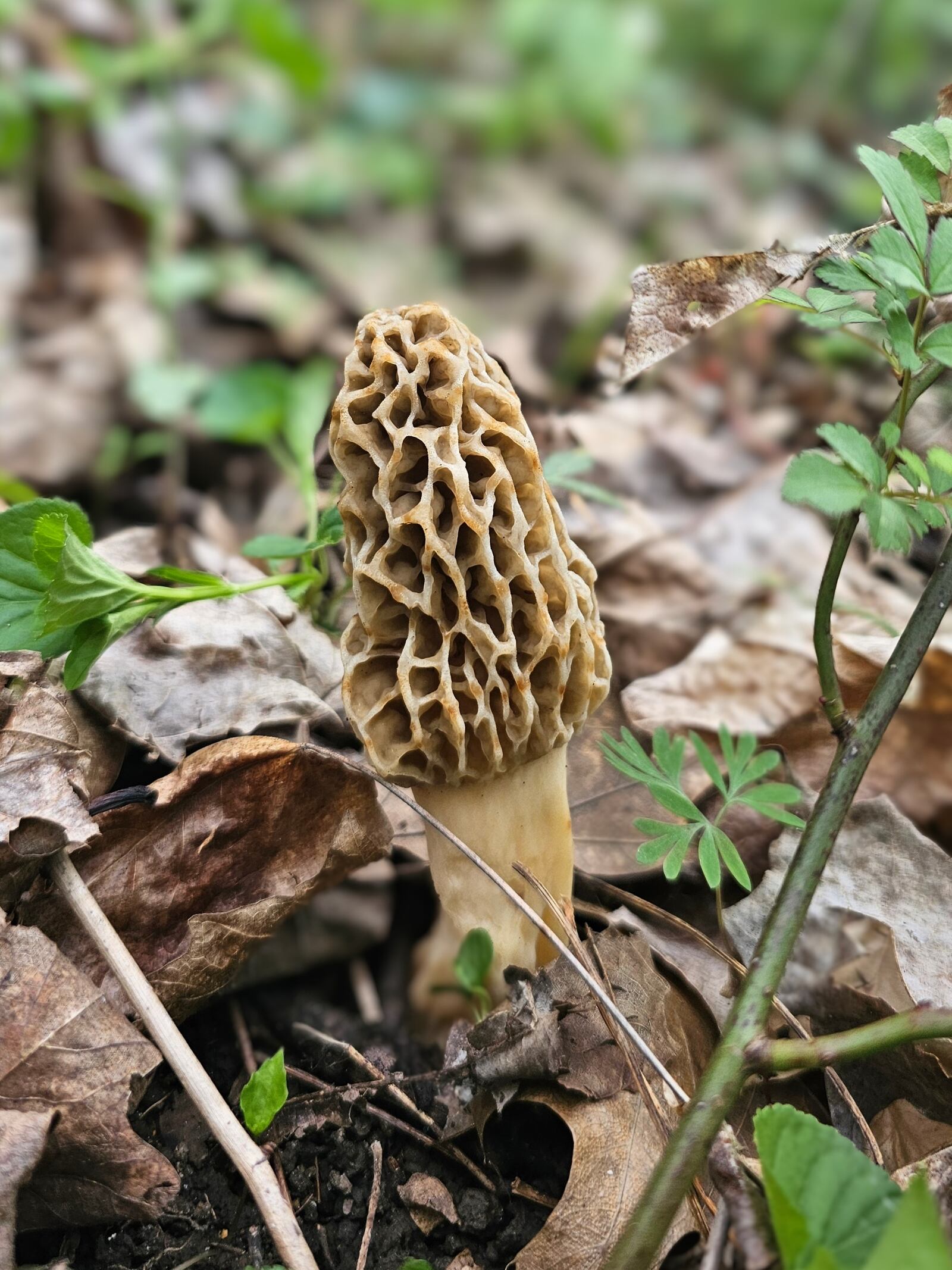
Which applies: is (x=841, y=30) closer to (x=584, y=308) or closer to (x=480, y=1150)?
(x=584, y=308)

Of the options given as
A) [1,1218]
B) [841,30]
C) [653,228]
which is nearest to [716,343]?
[653,228]

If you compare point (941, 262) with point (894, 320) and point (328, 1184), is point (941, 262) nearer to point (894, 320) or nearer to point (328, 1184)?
point (894, 320)

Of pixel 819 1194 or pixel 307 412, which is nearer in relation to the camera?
pixel 819 1194

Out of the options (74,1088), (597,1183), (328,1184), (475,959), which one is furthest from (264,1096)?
(597,1183)

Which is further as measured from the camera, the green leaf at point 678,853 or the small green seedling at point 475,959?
the small green seedling at point 475,959

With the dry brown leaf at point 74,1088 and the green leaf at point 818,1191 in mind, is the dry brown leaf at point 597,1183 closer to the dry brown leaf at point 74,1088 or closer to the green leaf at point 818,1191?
the green leaf at point 818,1191

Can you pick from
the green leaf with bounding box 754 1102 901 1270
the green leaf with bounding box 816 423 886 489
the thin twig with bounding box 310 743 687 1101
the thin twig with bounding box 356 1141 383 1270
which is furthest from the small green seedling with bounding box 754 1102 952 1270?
the green leaf with bounding box 816 423 886 489

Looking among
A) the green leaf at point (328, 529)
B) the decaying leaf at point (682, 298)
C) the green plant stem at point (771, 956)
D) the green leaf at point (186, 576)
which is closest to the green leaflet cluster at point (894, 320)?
the decaying leaf at point (682, 298)
